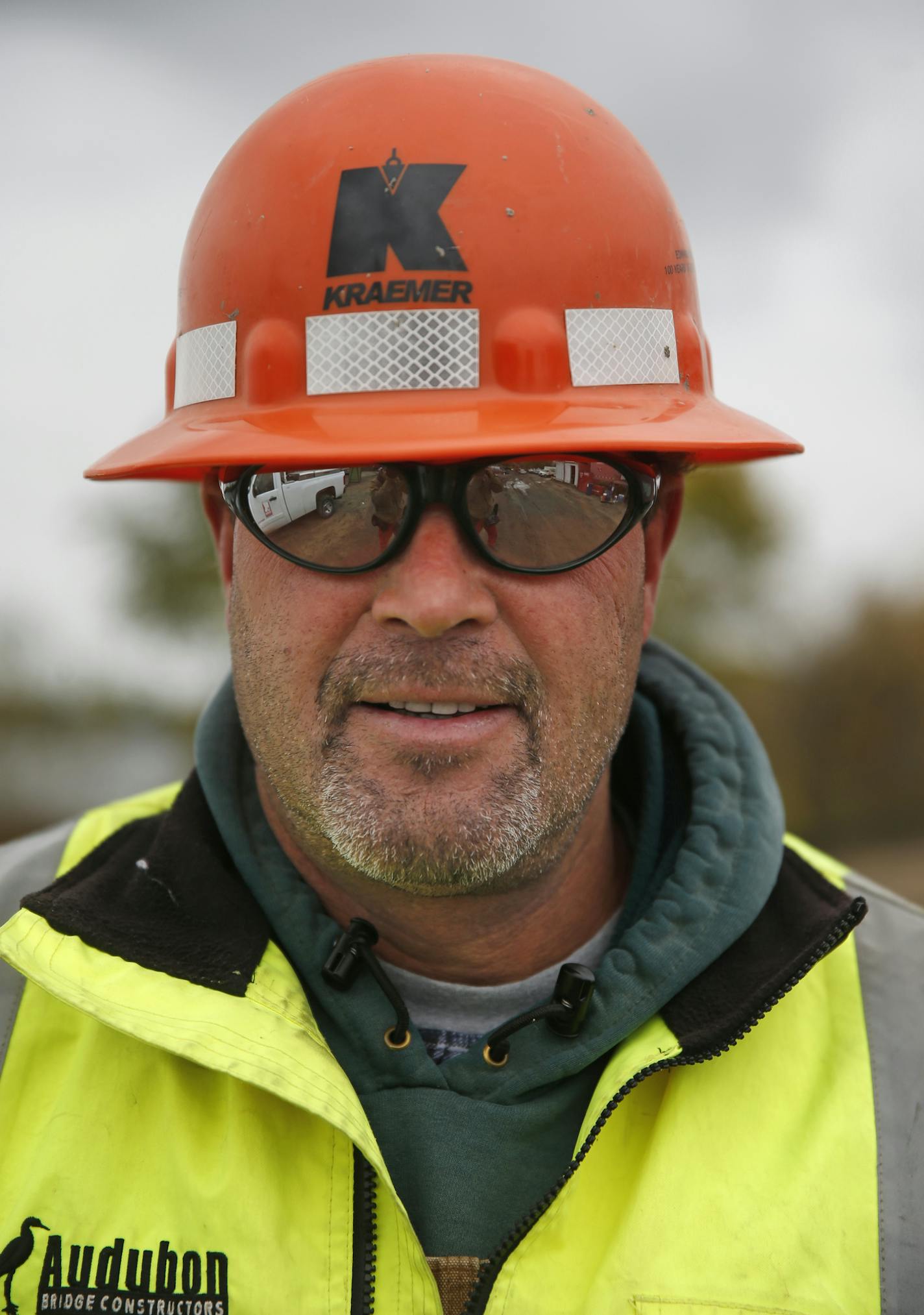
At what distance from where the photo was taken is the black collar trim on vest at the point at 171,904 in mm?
2006

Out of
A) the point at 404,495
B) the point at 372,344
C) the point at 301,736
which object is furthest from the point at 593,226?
the point at 301,736

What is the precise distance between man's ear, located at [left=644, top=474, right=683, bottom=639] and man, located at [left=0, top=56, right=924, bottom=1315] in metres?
0.23

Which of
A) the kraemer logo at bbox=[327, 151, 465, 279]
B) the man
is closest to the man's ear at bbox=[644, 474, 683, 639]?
the man

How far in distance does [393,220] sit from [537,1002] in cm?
153

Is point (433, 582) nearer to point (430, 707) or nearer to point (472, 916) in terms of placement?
point (430, 707)

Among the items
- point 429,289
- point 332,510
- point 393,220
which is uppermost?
point 393,220

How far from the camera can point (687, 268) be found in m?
2.39

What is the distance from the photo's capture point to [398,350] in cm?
198

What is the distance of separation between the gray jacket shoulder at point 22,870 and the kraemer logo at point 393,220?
4.60 feet

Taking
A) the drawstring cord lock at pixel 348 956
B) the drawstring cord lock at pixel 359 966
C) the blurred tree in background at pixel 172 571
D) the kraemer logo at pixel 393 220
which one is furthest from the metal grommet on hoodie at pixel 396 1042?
the blurred tree in background at pixel 172 571

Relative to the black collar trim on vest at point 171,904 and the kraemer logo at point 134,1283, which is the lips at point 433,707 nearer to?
the black collar trim on vest at point 171,904

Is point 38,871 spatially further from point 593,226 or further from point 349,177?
point 593,226

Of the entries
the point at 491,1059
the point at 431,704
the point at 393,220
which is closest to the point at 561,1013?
the point at 491,1059

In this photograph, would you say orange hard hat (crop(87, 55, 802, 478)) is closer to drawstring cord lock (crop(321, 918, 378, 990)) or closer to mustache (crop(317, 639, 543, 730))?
mustache (crop(317, 639, 543, 730))
